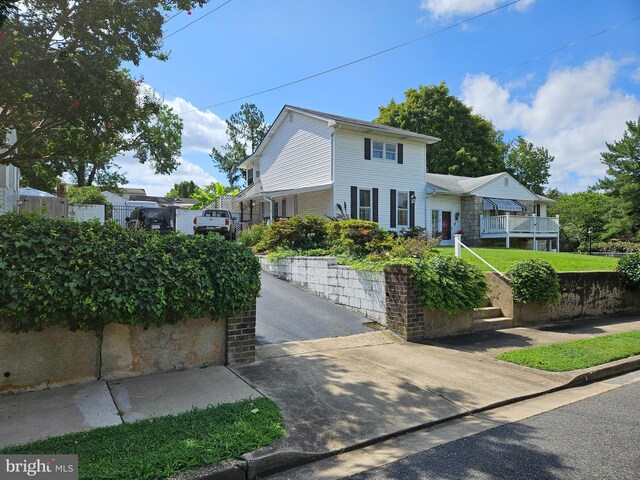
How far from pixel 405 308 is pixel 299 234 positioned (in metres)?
6.10

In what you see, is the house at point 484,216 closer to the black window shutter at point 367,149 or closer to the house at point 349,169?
the house at point 349,169

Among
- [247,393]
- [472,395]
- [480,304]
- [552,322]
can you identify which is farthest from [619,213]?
[247,393]

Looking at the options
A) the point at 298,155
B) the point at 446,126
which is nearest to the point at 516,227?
the point at 298,155

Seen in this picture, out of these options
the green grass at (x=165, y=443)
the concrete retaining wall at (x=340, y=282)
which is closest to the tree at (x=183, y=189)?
the concrete retaining wall at (x=340, y=282)

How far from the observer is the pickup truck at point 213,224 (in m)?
19.8

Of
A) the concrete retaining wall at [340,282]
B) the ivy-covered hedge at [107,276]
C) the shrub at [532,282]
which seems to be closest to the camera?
the ivy-covered hedge at [107,276]

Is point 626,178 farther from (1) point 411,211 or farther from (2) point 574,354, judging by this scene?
(2) point 574,354

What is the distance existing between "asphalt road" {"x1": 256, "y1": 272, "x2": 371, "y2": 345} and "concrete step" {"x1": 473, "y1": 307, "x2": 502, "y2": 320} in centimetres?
247

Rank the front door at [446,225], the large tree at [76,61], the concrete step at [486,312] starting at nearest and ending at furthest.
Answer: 1. the large tree at [76,61]
2. the concrete step at [486,312]
3. the front door at [446,225]

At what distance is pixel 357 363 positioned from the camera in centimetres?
596

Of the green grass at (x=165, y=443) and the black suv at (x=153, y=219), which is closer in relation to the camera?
the green grass at (x=165, y=443)

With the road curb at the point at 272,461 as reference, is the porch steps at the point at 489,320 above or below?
above

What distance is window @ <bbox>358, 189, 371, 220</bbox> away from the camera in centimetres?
2027

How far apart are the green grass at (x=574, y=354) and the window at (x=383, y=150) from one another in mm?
14610
